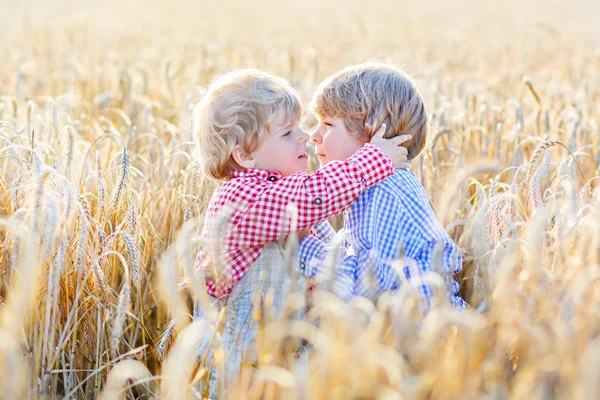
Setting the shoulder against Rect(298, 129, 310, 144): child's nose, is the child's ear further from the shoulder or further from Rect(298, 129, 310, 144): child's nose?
Rect(298, 129, 310, 144): child's nose

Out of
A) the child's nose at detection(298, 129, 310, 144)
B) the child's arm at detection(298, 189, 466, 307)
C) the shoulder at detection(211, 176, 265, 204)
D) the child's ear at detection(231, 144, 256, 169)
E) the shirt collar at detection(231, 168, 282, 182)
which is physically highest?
the child's nose at detection(298, 129, 310, 144)

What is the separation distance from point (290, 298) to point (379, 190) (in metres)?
0.78

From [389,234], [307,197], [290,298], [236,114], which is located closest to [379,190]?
[389,234]

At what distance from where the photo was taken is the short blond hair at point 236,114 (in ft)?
6.98

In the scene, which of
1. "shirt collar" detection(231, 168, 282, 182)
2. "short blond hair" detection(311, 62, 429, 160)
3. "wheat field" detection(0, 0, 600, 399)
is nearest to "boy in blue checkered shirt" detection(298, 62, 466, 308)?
"short blond hair" detection(311, 62, 429, 160)

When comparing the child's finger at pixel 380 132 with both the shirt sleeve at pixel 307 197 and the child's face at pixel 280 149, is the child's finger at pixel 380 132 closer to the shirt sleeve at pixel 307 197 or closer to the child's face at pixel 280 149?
the shirt sleeve at pixel 307 197

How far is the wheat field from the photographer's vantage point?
123 centimetres

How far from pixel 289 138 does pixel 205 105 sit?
28 cm

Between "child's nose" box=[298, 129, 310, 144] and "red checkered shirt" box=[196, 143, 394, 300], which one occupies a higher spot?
"child's nose" box=[298, 129, 310, 144]

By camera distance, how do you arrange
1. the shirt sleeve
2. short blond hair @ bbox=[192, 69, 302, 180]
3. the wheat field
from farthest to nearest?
short blond hair @ bbox=[192, 69, 302, 180]
the shirt sleeve
the wheat field

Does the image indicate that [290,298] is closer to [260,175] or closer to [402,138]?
[260,175]

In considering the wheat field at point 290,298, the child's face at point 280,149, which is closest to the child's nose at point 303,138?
the child's face at point 280,149

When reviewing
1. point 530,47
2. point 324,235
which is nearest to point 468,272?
point 324,235

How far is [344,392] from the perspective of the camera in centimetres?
119
